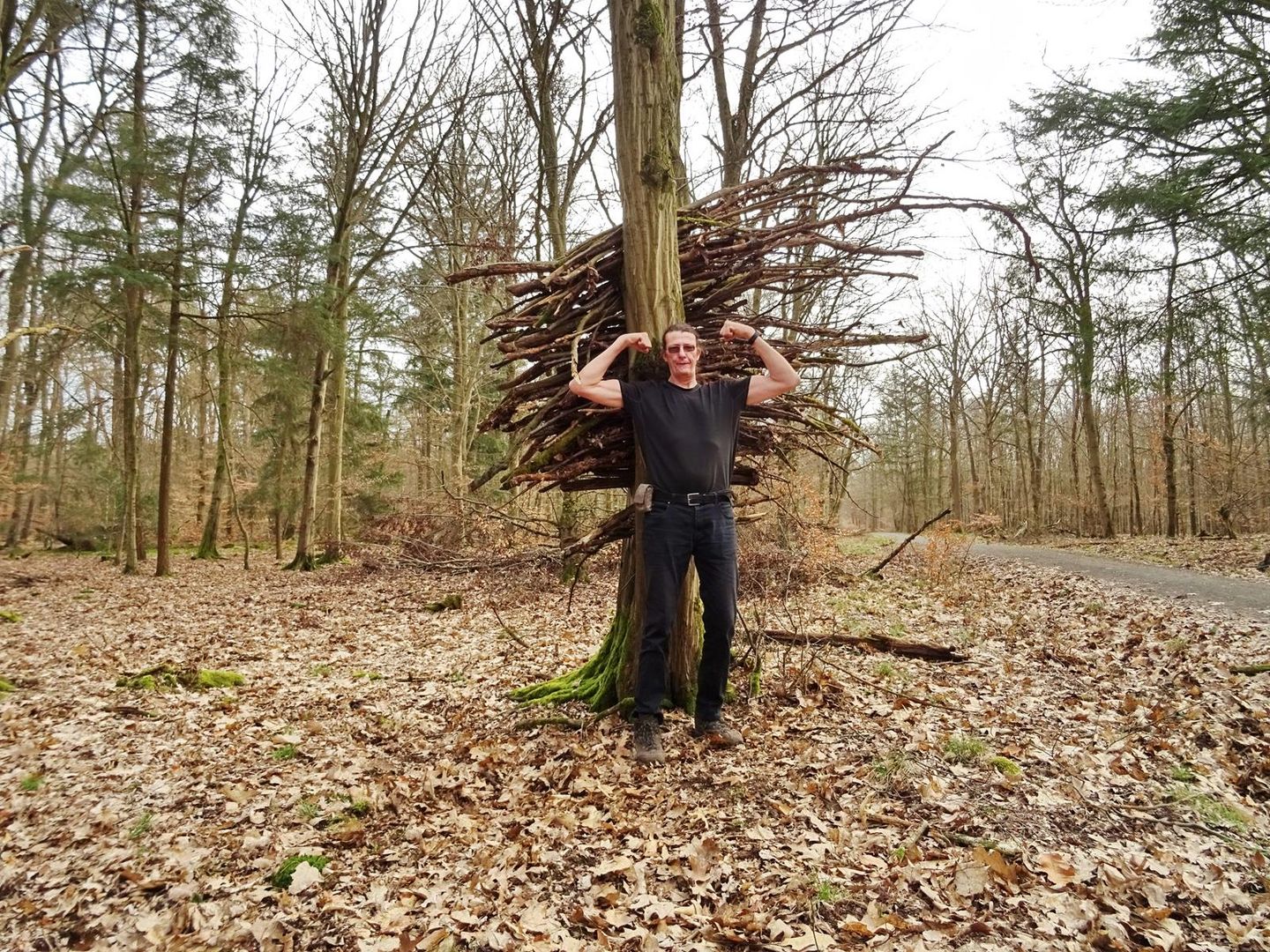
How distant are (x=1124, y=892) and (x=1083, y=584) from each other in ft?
29.7

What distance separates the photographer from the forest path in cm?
758

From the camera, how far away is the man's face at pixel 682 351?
3.73m

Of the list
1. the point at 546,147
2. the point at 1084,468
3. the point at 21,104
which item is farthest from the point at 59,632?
the point at 1084,468

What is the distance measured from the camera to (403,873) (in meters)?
2.88

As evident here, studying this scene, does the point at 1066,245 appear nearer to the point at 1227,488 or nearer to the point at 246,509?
the point at 1227,488

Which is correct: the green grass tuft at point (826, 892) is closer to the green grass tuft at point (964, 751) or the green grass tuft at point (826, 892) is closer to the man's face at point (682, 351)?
the green grass tuft at point (964, 751)

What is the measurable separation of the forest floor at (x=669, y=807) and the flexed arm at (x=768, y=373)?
2033 millimetres

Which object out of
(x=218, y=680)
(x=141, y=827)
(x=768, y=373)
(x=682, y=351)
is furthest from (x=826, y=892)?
(x=218, y=680)

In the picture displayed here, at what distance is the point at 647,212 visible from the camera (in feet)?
13.5

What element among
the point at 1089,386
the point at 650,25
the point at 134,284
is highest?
the point at 134,284

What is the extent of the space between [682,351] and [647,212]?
106cm

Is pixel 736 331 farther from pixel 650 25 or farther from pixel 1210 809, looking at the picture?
pixel 1210 809

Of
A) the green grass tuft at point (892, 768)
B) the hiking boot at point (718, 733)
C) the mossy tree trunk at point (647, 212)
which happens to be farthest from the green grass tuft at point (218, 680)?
the green grass tuft at point (892, 768)

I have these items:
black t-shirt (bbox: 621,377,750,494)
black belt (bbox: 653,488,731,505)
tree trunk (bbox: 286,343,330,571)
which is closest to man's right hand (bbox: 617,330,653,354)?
black t-shirt (bbox: 621,377,750,494)
